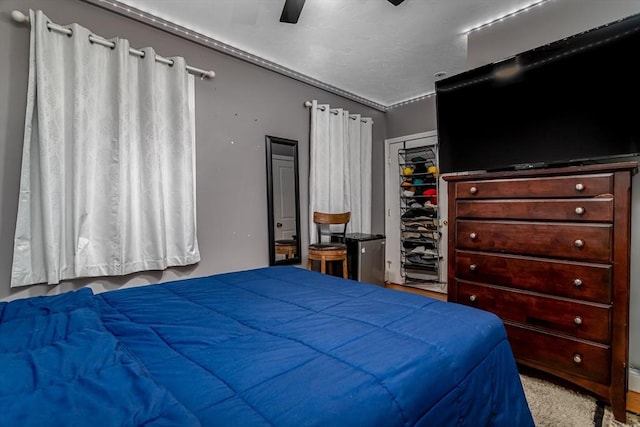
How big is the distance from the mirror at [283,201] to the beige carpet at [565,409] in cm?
232

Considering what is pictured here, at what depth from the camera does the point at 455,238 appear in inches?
92.1

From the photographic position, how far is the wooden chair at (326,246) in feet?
11.0

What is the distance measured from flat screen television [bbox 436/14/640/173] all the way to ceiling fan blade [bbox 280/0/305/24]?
1.28 metres

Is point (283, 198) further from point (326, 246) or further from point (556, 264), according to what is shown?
point (556, 264)

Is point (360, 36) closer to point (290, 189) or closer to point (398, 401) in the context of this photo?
point (290, 189)

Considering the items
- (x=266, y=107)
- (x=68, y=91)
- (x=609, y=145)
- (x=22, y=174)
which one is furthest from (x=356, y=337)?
(x=266, y=107)

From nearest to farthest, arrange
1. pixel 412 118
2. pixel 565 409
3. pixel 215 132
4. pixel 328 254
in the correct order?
pixel 565 409
pixel 215 132
pixel 328 254
pixel 412 118

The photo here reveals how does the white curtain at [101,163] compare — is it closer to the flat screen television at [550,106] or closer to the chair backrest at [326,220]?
the chair backrest at [326,220]

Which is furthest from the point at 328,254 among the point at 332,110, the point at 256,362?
the point at 256,362

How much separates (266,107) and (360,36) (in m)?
1.15

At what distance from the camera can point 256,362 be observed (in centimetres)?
83

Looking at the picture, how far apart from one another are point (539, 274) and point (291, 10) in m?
2.38

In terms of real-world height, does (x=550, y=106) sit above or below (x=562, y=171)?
above

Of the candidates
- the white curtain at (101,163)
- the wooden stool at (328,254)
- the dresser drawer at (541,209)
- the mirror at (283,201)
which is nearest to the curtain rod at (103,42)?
the white curtain at (101,163)
